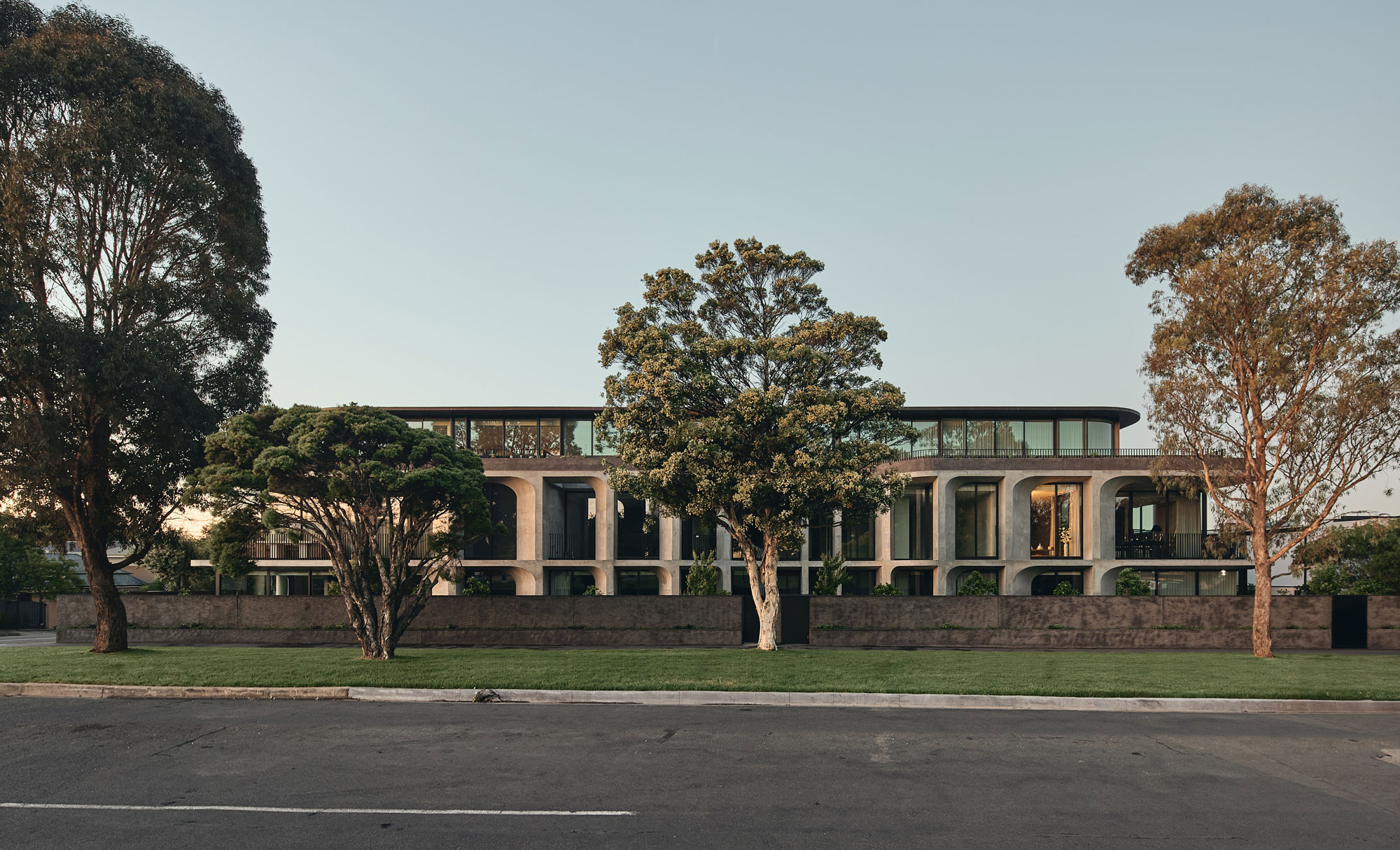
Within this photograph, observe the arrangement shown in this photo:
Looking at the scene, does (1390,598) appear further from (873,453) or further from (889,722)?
(889,722)

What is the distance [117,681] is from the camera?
52.6 feet

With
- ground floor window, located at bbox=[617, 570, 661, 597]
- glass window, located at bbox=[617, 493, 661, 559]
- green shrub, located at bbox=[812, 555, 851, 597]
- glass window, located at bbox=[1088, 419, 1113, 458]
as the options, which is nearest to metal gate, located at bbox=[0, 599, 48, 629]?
ground floor window, located at bbox=[617, 570, 661, 597]

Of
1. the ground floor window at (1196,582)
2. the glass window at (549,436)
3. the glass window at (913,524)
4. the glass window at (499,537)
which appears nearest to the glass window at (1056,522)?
the ground floor window at (1196,582)

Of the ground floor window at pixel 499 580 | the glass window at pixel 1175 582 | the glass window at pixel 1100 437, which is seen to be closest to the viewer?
the ground floor window at pixel 499 580

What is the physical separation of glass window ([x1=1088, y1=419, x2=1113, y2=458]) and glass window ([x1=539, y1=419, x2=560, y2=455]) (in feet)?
72.4

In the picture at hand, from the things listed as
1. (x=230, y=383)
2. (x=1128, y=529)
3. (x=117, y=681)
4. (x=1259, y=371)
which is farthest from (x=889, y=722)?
(x=1128, y=529)

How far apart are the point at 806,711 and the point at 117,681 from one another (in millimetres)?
13271

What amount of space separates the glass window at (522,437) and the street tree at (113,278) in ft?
35.1

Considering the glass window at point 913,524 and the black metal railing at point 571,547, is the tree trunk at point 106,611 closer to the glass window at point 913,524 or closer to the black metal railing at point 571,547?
the black metal railing at point 571,547

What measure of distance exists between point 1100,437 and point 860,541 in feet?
36.6

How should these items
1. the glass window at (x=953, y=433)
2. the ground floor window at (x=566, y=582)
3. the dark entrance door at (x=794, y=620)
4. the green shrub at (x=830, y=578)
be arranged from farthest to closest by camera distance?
the glass window at (x=953, y=433)
the ground floor window at (x=566, y=582)
the green shrub at (x=830, y=578)
the dark entrance door at (x=794, y=620)

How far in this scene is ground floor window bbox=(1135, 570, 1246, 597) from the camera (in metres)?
34.0

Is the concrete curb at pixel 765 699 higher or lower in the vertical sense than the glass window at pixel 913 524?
lower

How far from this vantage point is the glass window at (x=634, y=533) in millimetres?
33938
